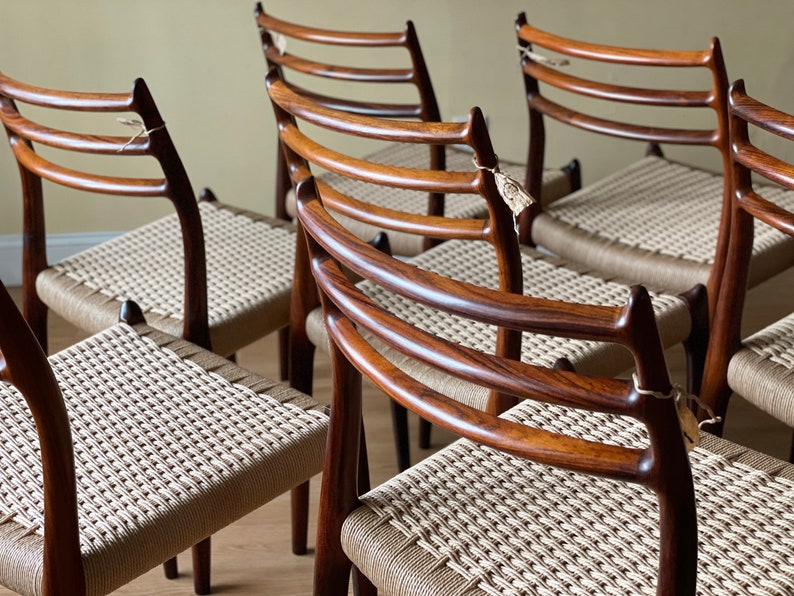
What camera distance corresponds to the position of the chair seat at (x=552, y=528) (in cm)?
94

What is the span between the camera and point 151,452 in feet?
3.78

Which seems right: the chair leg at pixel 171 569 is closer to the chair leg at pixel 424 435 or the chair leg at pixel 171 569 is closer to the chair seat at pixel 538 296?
the chair seat at pixel 538 296

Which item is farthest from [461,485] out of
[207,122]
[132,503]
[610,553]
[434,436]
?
[207,122]

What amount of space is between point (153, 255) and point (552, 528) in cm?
95

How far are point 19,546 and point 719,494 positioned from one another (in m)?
0.69

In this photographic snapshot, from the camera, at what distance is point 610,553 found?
Result: 960 mm

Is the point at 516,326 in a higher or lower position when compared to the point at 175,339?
higher

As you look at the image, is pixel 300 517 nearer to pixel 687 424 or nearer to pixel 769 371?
pixel 769 371

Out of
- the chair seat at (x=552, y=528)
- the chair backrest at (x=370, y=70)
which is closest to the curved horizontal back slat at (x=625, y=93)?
the chair backrest at (x=370, y=70)

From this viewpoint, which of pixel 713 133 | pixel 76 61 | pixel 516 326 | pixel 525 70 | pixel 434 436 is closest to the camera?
pixel 516 326

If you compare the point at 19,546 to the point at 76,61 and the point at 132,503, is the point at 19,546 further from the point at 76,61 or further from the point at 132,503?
the point at 76,61

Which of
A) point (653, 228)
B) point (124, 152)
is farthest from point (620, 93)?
point (124, 152)

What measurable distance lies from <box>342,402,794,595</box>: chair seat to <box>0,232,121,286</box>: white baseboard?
174 centimetres

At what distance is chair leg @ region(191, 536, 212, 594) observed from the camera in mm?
1539
